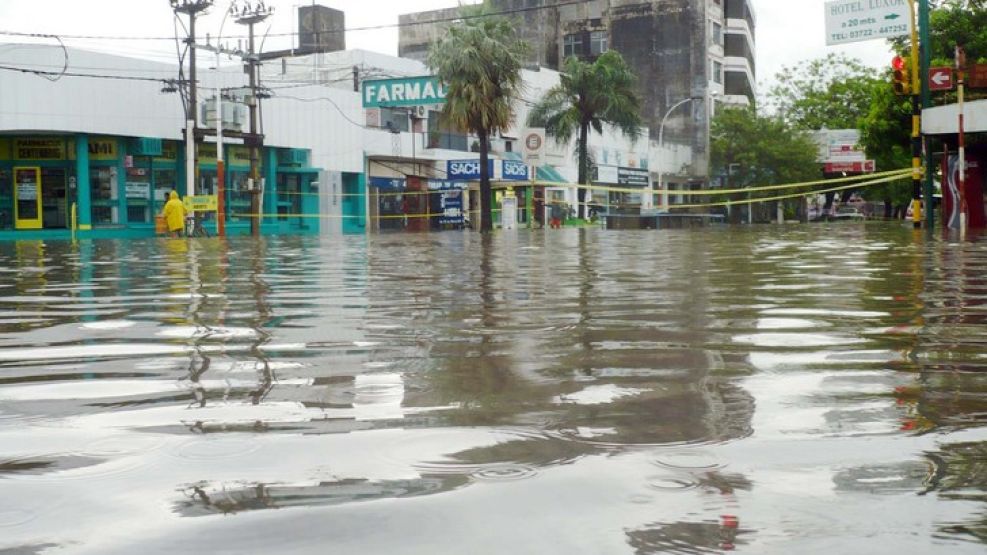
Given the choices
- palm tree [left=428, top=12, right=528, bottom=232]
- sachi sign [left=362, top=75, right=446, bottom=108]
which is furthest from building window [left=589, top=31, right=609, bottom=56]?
sachi sign [left=362, top=75, right=446, bottom=108]

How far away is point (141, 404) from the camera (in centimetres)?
332

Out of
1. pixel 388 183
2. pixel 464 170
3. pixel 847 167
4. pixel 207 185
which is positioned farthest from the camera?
pixel 847 167

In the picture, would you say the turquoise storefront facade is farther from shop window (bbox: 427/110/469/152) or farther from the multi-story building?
the multi-story building

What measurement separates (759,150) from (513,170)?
2357 centimetres

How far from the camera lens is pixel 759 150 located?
73.6 meters

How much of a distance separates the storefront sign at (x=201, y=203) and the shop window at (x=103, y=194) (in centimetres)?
327

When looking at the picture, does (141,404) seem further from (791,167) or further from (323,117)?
(791,167)

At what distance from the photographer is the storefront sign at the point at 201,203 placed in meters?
38.3

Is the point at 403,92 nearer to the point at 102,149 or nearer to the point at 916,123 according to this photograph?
the point at 102,149

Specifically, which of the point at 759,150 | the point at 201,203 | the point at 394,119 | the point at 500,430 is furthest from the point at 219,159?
the point at 759,150

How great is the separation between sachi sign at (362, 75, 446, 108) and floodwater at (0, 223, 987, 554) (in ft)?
131

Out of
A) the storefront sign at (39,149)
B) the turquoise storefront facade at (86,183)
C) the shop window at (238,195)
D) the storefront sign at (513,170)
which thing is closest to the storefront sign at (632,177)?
the storefront sign at (513,170)

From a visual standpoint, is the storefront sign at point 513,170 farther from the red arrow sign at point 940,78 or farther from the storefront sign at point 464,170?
the red arrow sign at point 940,78

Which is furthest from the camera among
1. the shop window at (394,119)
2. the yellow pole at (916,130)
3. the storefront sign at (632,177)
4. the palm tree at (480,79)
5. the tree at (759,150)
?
the tree at (759,150)
